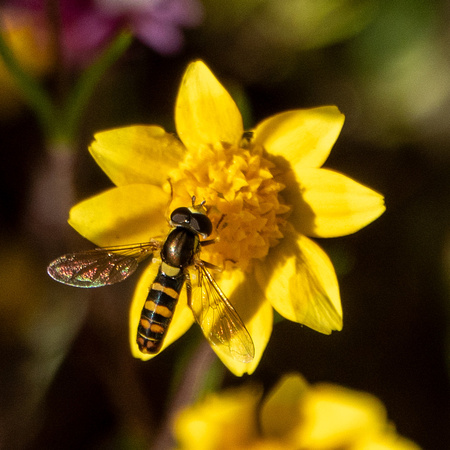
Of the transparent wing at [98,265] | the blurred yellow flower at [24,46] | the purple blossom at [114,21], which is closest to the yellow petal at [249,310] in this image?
the transparent wing at [98,265]

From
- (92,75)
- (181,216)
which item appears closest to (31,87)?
(92,75)

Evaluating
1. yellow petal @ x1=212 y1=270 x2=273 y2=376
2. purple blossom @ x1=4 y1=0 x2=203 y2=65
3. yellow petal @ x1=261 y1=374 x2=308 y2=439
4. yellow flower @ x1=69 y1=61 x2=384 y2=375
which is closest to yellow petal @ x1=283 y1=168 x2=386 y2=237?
yellow flower @ x1=69 y1=61 x2=384 y2=375

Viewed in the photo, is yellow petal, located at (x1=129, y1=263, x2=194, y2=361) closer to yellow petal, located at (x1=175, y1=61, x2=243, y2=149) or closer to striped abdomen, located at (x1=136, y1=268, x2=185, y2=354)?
striped abdomen, located at (x1=136, y1=268, x2=185, y2=354)

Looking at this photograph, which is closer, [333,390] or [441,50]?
[333,390]

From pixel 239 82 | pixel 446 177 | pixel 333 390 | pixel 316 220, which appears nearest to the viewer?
pixel 316 220

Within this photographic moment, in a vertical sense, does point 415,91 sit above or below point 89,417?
above

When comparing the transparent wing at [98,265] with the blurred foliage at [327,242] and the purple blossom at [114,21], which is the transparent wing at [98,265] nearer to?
the blurred foliage at [327,242]

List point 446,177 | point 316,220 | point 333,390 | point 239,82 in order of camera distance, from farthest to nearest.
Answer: point 239,82
point 446,177
point 333,390
point 316,220

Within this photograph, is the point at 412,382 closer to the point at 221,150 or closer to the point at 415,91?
the point at 415,91

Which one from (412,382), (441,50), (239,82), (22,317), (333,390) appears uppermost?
(441,50)

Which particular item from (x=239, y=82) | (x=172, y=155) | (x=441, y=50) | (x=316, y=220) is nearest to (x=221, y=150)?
(x=172, y=155)
